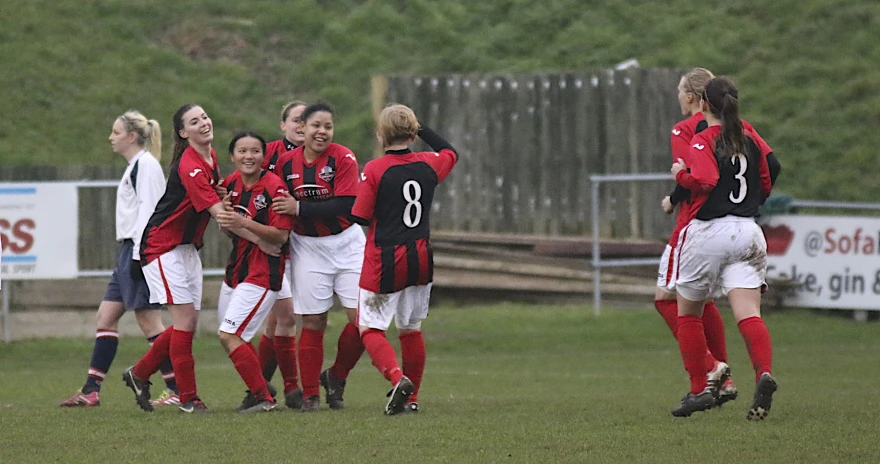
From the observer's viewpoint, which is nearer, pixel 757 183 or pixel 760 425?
pixel 760 425

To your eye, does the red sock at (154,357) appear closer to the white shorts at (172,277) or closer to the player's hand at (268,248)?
the white shorts at (172,277)

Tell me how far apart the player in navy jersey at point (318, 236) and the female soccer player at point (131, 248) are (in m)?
1.13

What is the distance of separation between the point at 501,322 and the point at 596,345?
4.53 ft

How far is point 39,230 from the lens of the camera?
14789 mm

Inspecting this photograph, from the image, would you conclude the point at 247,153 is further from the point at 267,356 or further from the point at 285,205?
the point at 267,356

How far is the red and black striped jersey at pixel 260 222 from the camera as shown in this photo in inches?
334

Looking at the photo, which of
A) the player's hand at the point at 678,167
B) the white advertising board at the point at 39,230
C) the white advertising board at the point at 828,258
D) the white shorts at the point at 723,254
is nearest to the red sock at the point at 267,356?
the white shorts at the point at 723,254

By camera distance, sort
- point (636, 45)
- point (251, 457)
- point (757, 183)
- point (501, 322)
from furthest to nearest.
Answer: point (636, 45)
point (501, 322)
point (757, 183)
point (251, 457)

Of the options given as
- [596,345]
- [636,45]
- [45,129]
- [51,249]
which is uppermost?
[636,45]

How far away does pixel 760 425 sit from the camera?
739cm

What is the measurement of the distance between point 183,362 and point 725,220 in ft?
11.2

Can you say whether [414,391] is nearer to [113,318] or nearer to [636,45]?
[113,318]

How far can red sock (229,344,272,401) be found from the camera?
333 inches

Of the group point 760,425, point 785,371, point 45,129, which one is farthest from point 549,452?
point 45,129
